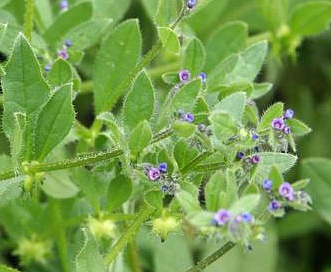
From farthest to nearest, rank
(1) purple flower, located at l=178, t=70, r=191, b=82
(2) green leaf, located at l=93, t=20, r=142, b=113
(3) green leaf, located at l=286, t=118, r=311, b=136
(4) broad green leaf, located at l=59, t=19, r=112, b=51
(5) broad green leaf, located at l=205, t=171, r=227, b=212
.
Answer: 1. (4) broad green leaf, located at l=59, t=19, r=112, b=51
2. (2) green leaf, located at l=93, t=20, r=142, b=113
3. (1) purple flower, located at l=178, t=70, r=191, b=82
4. (3) green leaf, located at l=286, t=118, r=311, b=136
5. (5) broad green leaf, located at l=205, t=171, r=227, b=212

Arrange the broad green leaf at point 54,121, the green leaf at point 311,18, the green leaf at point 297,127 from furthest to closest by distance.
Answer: the green leaf at point 311,18, the broad green leaf at point 54,121, the green leaf at point 297,127

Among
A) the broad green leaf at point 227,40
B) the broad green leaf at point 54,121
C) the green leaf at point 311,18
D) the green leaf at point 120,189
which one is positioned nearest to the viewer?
the broad green leaf at point 54,121

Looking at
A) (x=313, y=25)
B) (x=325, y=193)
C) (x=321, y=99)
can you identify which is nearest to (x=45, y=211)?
(x=325, y=193)

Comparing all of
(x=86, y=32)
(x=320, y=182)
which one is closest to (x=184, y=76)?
(x=86, y=32)

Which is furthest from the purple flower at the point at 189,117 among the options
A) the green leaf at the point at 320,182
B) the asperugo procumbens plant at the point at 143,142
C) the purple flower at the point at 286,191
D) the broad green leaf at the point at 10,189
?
the green leaf at the point at 320,182

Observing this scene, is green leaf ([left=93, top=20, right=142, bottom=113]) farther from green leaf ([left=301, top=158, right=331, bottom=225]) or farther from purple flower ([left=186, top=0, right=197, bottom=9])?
green leaf ([left=301, top=158, right=331, bottom=225])

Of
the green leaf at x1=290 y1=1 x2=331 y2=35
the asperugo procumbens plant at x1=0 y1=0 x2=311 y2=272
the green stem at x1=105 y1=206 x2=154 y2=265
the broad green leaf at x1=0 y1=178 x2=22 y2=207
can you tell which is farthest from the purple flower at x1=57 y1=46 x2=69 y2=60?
the green leaf at x1=290 y1=1 x2=331 y2=35

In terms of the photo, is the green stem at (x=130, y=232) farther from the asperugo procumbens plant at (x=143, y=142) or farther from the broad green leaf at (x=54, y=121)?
the broad green leaf at (x=54, y=121)

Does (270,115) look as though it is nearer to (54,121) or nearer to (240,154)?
(240,154)
